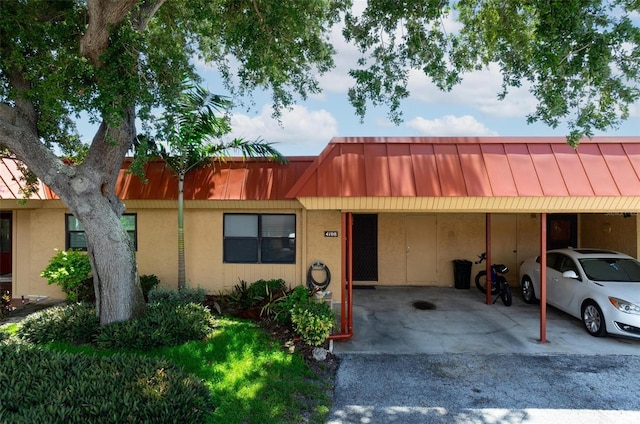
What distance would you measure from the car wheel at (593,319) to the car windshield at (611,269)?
0.56 metres

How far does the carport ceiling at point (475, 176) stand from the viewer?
625 cm

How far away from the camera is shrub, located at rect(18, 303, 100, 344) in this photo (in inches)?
253

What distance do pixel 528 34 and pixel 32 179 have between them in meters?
11.2

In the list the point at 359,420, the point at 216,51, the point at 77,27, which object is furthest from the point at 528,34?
the point at 77,27

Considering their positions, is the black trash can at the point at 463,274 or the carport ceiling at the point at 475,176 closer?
the carport ceiling at the point at 475,176

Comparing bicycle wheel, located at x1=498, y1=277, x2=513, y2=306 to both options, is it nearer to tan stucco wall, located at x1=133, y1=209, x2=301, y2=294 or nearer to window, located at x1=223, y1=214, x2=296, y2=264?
tan stucco wall, located at x1=133, y1=209, x2=301, y2=294

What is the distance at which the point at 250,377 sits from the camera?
536 cm

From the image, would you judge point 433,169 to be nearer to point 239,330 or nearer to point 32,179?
point 239,330

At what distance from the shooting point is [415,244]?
1163 cm

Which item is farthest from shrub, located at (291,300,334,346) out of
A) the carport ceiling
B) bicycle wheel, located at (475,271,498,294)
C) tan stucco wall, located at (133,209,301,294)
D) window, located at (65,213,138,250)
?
bicycle wheel, located at (475,271,498,294)

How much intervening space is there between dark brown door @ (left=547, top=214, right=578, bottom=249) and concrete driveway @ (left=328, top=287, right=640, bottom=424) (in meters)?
4.11

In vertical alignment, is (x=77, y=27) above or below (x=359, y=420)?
above

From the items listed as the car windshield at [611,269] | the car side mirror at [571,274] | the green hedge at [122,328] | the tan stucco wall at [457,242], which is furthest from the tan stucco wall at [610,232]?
the green hedge at [122,328]

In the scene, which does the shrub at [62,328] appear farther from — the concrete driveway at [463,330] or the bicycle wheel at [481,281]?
the bicycle wheel at [481,281]
